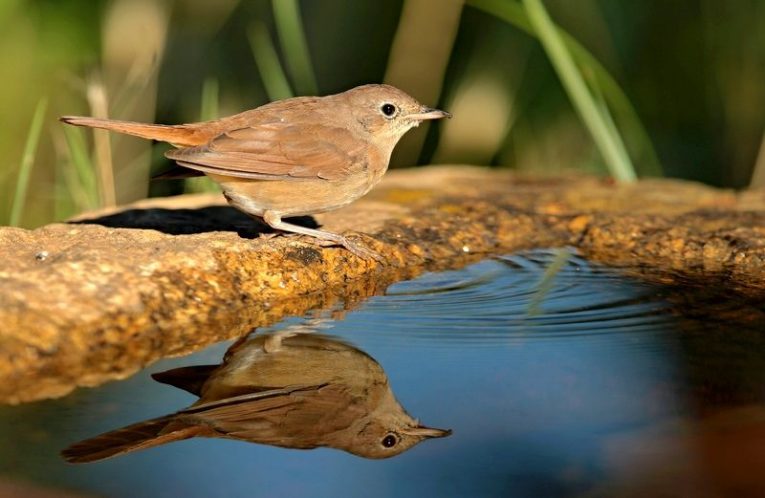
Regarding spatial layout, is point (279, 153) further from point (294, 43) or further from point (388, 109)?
point (294, 43)

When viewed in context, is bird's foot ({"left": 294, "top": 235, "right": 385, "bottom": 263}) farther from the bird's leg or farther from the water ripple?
the water ripple

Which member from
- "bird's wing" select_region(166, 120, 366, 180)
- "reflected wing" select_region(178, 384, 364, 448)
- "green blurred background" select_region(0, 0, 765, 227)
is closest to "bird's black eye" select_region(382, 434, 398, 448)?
"reflected wing" select_region(178, 384, 364, 448)

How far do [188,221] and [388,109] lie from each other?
1.02m

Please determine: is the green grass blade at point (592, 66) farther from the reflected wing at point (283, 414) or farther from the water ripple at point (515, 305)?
the reflected wing at point (283, 414)

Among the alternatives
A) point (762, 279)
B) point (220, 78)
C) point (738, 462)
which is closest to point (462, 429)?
point (738, 462)

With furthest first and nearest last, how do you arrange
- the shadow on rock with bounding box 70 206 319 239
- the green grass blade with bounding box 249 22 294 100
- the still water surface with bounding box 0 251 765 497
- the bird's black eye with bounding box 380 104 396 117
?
the green grass blade with bounding box 249 22 294 100 → the bird's black eye with bounding box 380 104 396 117 → the shadow on rock with bounding box 70 206 319 239 → the still water surface with bounding box 0 251 765 497

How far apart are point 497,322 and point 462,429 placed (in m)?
0.92

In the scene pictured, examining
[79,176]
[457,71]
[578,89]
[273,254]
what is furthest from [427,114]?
[457,71]

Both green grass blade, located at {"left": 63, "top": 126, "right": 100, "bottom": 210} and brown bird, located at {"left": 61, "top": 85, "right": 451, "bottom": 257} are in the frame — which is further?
green grass blade, located at {"left": 63, "top": 126, "right": 100, "bottom": 210}

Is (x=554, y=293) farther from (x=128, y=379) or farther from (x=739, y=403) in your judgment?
(x=128, y=379)

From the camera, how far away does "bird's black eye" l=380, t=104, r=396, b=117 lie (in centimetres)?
470

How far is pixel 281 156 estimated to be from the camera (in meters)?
4.27

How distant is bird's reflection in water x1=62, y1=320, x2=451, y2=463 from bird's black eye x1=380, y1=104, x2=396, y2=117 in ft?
5.90

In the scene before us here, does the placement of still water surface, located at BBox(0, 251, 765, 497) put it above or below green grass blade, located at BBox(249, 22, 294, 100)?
below
